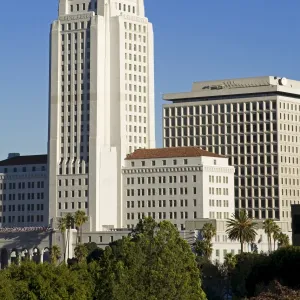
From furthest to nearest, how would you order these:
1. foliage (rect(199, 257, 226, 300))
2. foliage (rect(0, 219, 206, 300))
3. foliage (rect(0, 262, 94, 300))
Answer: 1. foliage (rect(199, 257, 226, 300))
2. foliage (rect(0, 219, 206, 300))
3. foliage (rect(0, 262, 94, 300))

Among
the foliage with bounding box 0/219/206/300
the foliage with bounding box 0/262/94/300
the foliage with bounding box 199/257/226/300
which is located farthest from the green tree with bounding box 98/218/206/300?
the foliage with bounding box 199/257/226/300

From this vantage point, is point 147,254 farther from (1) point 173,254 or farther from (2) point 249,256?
(2) point 249,256

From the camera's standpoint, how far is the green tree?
10956cm

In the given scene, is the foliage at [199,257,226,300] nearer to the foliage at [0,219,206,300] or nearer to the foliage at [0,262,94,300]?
the foliage at [0,219,206,300]

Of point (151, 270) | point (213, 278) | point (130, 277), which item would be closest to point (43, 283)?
point (130, 277)

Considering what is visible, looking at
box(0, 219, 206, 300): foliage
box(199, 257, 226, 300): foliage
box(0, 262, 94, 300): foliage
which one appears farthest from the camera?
box(199, 257, 226, 300): foliage

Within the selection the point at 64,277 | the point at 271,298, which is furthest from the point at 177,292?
the point at 271,298

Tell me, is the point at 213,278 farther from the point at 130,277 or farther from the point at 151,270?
the point at 130,277

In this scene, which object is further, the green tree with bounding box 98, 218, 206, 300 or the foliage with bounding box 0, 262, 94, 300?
the green tree with bounding box 98, 218, 206, 300

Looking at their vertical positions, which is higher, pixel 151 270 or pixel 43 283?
pixel 151 270

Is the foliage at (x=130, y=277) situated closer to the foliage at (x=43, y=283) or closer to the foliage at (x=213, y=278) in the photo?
the foliage at (x=43, y=283)

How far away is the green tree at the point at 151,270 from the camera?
359 feet

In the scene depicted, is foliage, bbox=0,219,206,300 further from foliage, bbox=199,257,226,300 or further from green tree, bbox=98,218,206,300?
foliage, bbox=199,257,226,300

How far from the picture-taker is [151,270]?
367ft
